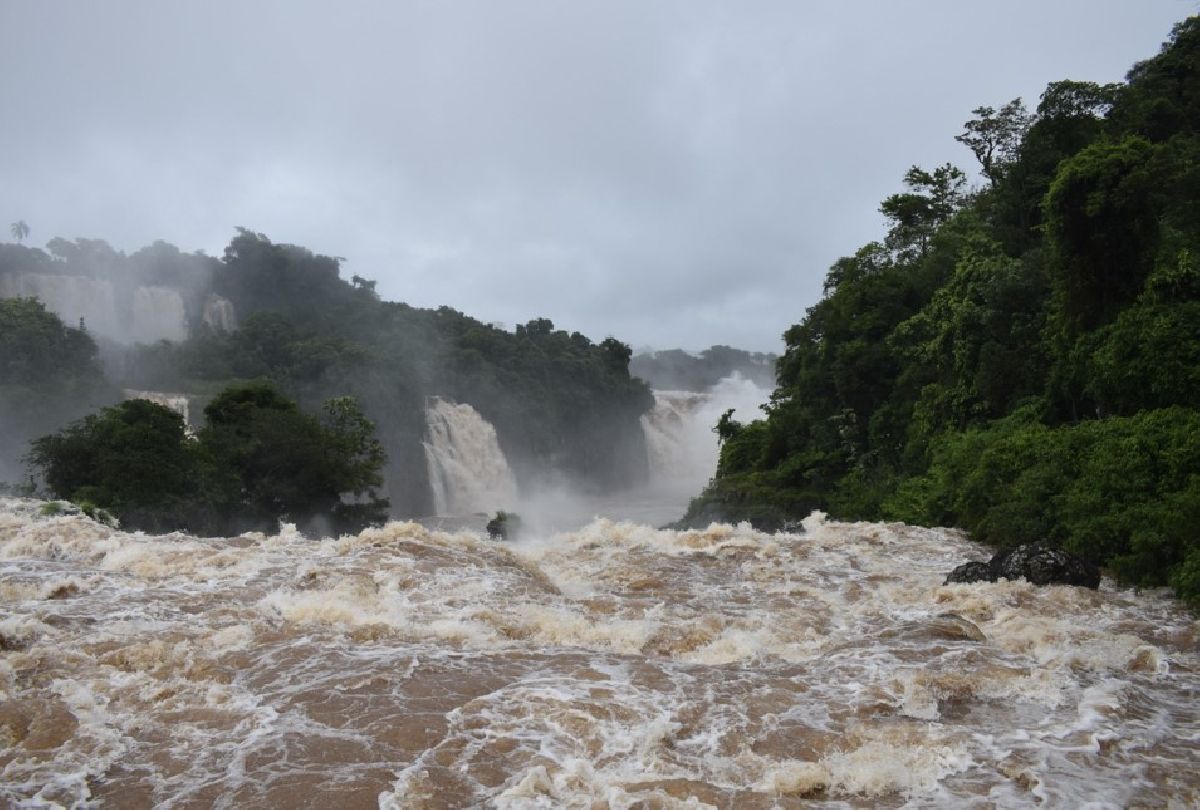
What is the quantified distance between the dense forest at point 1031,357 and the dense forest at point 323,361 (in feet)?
69.6

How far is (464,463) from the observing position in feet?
147

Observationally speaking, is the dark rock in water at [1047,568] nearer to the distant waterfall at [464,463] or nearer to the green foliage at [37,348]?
the distant waterfall at [464,463]

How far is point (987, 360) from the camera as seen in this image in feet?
67.0

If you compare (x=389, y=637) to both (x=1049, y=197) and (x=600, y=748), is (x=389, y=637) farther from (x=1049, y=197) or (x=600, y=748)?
(x=1049, y=197)

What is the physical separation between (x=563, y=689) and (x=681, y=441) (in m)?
59.3

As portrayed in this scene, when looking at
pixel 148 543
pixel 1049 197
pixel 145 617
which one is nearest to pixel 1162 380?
pixel 1049 197

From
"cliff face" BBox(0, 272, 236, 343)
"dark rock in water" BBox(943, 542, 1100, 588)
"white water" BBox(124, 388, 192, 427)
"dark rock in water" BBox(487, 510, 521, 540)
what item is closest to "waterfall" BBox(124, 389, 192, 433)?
"white water" BBox(124, 388, 192, 427)

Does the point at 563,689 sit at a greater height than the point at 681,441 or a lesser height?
lesser

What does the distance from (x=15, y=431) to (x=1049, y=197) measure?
37.8 meters

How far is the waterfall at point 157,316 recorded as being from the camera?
5697 centimetres

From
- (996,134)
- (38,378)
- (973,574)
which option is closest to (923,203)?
(996,134)

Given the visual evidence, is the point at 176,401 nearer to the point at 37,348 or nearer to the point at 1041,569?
the point at 37,348

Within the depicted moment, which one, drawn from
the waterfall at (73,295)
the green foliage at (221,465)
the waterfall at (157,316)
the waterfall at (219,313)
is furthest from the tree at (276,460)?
the waterfall at (219,313)

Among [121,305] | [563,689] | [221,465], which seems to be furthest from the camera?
[121,305]
